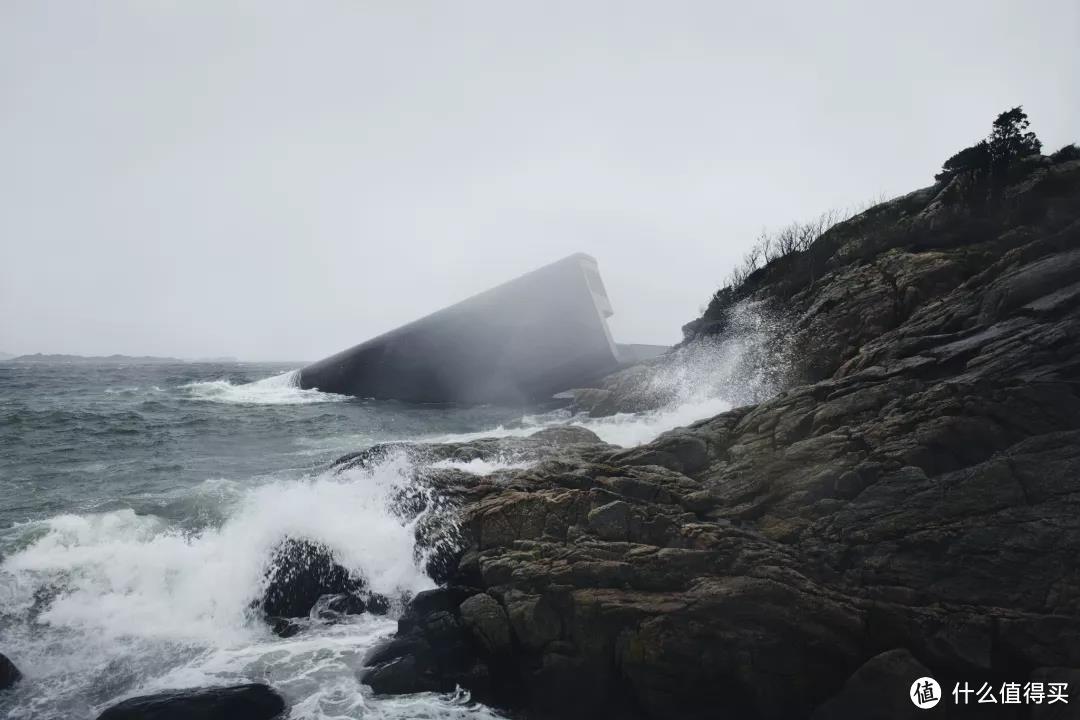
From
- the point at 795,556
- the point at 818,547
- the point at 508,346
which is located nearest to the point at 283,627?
the point at 795,556

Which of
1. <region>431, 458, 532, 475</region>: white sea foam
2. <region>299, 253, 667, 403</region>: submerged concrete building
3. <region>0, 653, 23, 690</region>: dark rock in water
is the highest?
<region>299, 253, 667, 403</region>: submerged concrete building

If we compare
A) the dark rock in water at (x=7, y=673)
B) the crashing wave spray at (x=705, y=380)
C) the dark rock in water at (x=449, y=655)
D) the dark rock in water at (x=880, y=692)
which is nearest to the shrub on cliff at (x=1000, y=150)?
the crashing wave spray at (x=705, y=380)

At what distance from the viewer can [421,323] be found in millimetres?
40219

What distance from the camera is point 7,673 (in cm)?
796

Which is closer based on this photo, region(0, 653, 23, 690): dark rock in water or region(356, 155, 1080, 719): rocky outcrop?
region(356, 155, 1080, 719): rocky outcrop

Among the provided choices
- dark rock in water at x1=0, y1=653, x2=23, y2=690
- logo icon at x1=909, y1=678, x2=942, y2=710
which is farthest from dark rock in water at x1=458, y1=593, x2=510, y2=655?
dark rock in water at x1=0, y1=653, x2=23, y2=690

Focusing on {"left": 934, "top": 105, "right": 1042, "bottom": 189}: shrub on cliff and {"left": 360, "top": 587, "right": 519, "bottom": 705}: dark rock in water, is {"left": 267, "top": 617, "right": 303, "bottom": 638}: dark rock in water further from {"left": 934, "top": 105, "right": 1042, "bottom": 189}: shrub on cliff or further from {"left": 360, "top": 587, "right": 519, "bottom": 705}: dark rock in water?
{"left": 934, "top": 105, "right": 1042, "bottom": 189}: shrub on cliff

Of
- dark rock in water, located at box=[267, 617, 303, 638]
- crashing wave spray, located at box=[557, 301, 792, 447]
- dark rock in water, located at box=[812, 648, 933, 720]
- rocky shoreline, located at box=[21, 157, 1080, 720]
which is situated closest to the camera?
dark rock in water, located at box=[812, 648, 933, 720]

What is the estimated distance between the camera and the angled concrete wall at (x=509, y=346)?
3669cm

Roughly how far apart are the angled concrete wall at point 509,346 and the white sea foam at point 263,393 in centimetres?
428

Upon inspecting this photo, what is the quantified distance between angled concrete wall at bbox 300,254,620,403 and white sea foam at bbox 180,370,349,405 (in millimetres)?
4276

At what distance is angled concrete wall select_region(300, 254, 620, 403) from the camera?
3669cm

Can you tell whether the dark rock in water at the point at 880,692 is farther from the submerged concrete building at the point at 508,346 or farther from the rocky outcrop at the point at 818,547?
the submerged concrete building at the point at 508,346

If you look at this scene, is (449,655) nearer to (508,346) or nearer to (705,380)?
(705,380)
